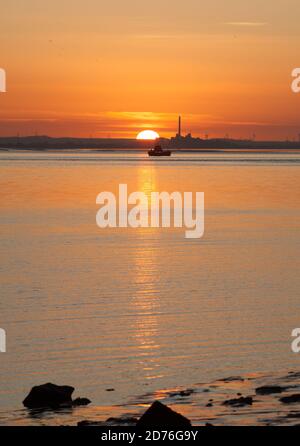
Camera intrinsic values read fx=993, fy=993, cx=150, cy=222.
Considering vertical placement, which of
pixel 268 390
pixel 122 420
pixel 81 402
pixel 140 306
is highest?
pixel 140 306

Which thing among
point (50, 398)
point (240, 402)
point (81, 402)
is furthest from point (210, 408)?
point (50, 398)

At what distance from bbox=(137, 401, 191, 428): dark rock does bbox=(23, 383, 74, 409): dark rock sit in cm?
227

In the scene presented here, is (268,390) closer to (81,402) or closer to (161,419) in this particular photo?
(81,402)

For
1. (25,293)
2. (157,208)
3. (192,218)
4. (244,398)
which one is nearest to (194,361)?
(244,398)

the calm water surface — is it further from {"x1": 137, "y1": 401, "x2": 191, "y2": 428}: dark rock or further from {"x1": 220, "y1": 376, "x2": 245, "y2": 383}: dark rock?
{"x1": 137, "y1": 401, "x2": 191, "y2": 428}: dark rock

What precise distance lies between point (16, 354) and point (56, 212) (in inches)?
1171

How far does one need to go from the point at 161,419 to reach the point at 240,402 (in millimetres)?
2072

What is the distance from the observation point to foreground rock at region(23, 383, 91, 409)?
12461 millimetres

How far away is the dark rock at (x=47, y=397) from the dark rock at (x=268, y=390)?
244cm

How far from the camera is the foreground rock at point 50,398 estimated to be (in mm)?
12461

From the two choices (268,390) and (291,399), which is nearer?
(291,399)

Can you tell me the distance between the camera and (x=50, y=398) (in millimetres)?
12516

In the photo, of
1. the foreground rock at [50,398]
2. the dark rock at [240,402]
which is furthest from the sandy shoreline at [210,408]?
the foreground rock at [50,398]

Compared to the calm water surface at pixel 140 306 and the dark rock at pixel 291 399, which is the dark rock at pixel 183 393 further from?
the dark rock at pixel 291 399
